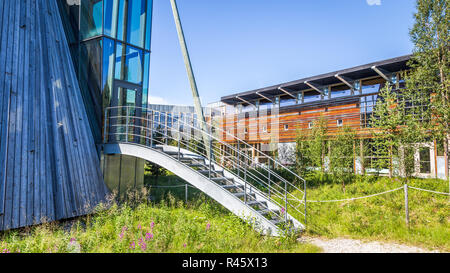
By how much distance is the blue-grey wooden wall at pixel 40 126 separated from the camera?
6.70m

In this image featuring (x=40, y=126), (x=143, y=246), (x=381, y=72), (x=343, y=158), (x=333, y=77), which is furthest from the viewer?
(x=333, y=77)

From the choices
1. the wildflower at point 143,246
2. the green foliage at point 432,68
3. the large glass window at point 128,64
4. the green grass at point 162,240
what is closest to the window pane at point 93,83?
the large glass window at point 128,64

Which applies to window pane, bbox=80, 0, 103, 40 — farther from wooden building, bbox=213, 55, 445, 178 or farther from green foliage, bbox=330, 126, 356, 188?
green foliage, bbox=330, 126, 356, 188

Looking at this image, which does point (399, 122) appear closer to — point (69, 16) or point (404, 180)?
point (404, 180)

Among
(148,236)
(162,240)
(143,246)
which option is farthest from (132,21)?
(143,246)

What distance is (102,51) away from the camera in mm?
9578

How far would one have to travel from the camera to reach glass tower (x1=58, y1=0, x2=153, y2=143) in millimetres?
9664

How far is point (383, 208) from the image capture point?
28.9 feet

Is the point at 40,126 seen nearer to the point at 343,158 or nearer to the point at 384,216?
the point at 384,216

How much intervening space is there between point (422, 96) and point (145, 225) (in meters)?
10.1

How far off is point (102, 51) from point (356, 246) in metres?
10.0

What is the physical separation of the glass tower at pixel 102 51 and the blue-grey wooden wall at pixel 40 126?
547 mm

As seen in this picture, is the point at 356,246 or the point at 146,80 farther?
the point at 146,80
